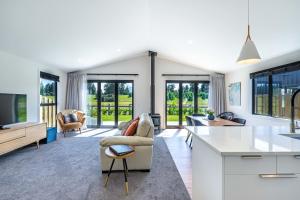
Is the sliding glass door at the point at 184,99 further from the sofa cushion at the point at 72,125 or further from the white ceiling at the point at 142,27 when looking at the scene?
the sofa cushion at the point at 72,125

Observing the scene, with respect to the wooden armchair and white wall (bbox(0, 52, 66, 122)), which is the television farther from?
the wooden armchair

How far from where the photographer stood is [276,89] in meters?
4.64

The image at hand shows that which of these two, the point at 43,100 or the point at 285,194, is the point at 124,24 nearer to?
the point at 43,100

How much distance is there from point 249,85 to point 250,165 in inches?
199

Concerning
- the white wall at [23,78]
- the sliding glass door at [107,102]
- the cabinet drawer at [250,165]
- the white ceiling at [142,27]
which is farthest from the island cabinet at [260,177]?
the sliding glass door at [107,102]

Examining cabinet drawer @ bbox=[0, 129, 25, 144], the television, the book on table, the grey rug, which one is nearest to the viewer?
the grey rug

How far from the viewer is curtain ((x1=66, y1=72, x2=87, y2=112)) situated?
23.6 ft

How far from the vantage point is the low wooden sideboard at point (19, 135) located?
3429 millimetres

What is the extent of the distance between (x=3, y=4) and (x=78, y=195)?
9.44 ft

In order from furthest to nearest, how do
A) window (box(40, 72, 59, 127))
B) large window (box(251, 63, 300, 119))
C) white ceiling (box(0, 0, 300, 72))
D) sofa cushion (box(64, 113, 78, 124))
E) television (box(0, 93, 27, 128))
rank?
sofa cushion (box(64, 113, 78, 124)) → window (box(40, 72, 59, 127)) → large window (box(251, 63, 300, 119)) → television (box(0, 93, 27, 128)) → white ceiling (box(0, 0, 300, 72))

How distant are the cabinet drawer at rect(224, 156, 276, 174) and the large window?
3476 mm

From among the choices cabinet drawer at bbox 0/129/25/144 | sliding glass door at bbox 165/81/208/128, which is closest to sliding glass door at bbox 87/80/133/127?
sliding glass door at bbox 165/81/208/128

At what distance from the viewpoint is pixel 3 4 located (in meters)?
2.72

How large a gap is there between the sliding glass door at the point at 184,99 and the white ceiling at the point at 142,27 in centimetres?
186
